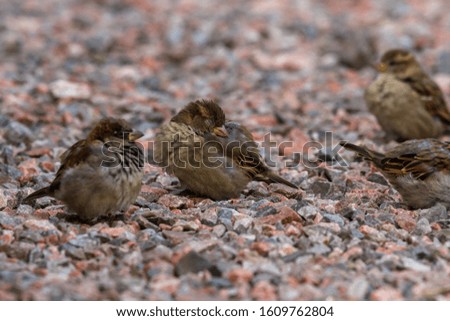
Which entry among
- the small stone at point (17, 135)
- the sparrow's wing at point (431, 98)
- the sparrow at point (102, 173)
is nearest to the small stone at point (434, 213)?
the sparrow at point (102, 173)

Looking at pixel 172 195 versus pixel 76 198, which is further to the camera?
pixel 172 195

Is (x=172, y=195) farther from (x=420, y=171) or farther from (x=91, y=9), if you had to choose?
(x=91, y=9)

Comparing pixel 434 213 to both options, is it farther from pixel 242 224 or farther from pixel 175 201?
pixel 175 201

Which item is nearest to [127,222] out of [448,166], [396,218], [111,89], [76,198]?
[76,198]

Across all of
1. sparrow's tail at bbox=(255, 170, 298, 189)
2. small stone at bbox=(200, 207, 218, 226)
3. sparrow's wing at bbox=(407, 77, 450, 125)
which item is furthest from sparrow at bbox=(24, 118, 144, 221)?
sparrow's wing at bbox=(407, 77, 450, 125)

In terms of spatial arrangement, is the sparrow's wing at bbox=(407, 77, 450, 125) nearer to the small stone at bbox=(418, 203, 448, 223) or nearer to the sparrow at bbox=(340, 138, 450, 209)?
the sparrow at bbox=(340, 138, 450, 209)

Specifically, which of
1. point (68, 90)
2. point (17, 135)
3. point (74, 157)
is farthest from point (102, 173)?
point (68, 90)
